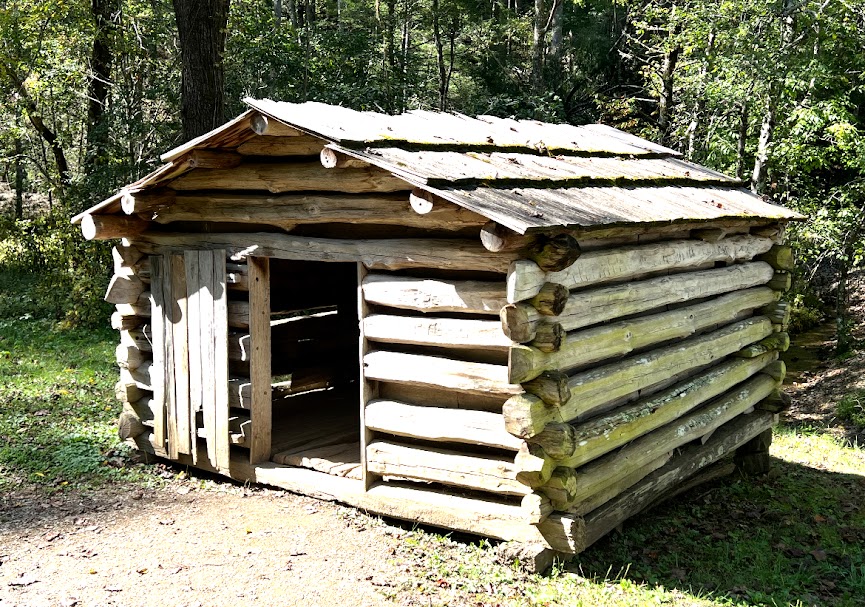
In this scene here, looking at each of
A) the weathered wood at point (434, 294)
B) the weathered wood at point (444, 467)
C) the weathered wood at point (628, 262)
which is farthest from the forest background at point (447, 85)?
the weathered wood at point (444, 467)

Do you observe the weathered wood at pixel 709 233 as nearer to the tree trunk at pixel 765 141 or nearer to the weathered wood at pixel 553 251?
the weathered wood at pixel 553 251

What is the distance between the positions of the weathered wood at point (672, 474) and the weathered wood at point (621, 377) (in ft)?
2.66

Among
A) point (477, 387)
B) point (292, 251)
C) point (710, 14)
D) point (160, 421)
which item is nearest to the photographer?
point (477, 387)

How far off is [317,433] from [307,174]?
9.75 ft

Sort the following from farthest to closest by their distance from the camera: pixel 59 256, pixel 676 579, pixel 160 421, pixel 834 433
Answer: pixel 59 256 → pixel 834 433 → pixel 160 421 → pixel 676 579

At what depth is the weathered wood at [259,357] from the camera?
763cm

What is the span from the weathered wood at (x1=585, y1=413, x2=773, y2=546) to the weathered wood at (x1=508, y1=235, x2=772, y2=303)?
5.74ft

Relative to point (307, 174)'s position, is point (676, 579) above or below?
below

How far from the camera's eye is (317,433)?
8773 mm

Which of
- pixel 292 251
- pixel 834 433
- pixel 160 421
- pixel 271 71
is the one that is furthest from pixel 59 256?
pixel 834 433

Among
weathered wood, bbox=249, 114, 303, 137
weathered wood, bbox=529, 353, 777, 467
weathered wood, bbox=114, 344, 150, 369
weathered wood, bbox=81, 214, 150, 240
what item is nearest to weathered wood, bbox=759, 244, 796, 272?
weathered wood, bbox=529, 353, 777, 467

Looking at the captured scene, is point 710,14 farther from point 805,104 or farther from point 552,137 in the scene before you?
point 552,137

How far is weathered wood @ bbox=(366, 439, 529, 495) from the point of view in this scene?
246 inches

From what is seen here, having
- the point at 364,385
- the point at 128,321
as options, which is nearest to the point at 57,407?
the point at 128,321
